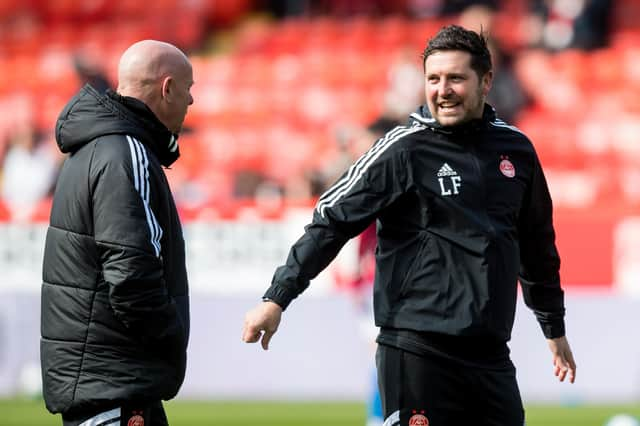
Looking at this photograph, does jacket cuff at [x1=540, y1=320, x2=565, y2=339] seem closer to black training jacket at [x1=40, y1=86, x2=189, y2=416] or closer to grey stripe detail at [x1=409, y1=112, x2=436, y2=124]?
grey stripe detail at [x1=409, y1=112, x2=436, y2=124]

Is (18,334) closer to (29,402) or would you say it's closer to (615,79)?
(29,402)

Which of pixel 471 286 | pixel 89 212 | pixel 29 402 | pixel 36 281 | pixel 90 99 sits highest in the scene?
pixel 90 99

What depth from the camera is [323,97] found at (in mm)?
18312

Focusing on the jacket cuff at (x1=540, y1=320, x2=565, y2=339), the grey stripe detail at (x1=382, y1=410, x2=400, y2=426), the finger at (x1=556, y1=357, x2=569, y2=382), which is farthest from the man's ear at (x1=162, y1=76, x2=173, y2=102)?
the finger at (x1=556, y1=357, x2=569, y2=382)

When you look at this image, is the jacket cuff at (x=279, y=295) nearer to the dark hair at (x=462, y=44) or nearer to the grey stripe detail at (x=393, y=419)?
the grey stripe detail at (x=393, y=419)

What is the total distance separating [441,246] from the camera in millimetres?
5172

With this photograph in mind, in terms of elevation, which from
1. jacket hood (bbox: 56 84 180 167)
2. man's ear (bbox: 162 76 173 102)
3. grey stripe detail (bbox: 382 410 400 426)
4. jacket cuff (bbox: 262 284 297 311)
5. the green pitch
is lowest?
the green pitch

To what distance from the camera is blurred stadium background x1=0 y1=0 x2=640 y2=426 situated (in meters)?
12.3

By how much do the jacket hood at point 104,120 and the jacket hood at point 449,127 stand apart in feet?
3.39

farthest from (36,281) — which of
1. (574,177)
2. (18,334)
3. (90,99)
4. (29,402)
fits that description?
(90,99)

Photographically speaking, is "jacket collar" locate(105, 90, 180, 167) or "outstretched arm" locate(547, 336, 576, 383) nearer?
"jacket collar" locate(105, 90, 180, 167)

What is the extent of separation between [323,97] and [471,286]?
43.8 ft

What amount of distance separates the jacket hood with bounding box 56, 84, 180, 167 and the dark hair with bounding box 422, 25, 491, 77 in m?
1.13

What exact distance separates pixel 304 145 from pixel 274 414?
20.8 ft
